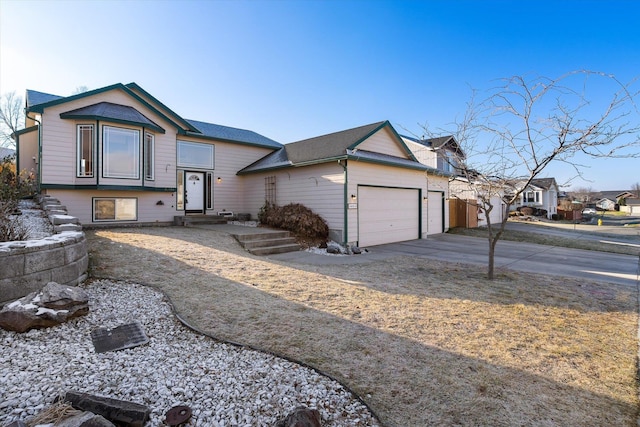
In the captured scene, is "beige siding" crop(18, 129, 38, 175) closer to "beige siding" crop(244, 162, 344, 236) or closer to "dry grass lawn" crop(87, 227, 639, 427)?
"dry grass lawn" crop(87, 227, 639, 427)

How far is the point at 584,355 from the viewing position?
3.63m

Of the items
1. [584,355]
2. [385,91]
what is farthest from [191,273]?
[385,91]

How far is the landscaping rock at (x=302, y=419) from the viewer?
2186 millimetres

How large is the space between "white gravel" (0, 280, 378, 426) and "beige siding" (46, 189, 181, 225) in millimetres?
8914

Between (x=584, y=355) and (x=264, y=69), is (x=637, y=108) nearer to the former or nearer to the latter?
(x=584, y=355)

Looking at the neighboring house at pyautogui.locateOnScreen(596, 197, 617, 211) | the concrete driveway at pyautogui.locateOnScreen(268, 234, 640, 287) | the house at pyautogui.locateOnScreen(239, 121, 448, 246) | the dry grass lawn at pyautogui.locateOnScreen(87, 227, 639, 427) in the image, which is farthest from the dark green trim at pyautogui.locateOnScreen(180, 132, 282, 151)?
the neighboring house at pyautogui.locateOnScreen(596, 197, 617, 211)

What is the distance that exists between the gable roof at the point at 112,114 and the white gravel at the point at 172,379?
9162 mm

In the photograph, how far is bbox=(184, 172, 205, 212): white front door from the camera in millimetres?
13531

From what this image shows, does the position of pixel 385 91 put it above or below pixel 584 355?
above

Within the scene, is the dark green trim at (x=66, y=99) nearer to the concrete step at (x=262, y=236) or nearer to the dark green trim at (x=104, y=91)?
the dark green trim at (x=104, y=91)

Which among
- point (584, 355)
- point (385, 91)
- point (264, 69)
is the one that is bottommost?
point (584, 355)

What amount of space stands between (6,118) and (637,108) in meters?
36.0

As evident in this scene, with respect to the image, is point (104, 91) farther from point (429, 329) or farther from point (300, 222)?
point (429, 329)

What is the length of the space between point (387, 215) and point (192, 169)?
887 cm
